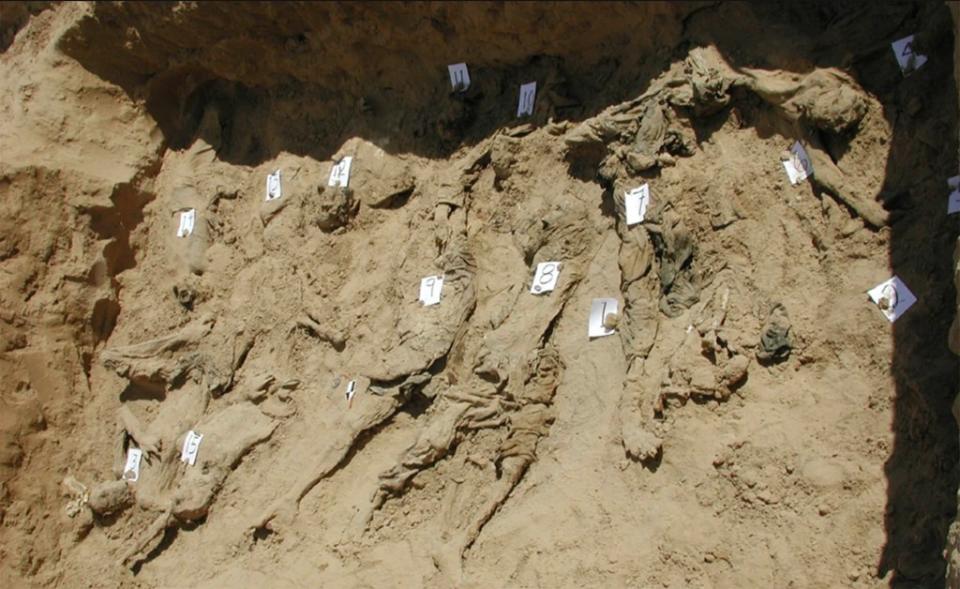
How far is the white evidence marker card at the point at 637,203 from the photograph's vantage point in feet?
15.8

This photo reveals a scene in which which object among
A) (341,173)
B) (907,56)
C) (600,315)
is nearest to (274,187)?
(341,173)

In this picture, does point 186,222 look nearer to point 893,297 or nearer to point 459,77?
point 459,77

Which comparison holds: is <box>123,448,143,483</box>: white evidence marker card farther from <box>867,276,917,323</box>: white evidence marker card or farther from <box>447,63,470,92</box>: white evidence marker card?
<box>867,276,917,323</box>: white evidence marker card

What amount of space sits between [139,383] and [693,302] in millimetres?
3915

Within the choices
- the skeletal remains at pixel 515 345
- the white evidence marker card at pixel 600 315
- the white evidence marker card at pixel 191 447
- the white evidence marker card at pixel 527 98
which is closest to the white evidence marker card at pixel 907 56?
the skeletal remains at pixel 515 345

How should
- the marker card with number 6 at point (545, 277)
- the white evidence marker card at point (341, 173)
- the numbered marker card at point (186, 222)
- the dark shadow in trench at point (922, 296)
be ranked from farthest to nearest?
the numbered marker card at point (186, 222), the white evidence marker card at point (341, 173), the marker card with number 6 at point (545, 277), the dark shadow in trench at point (922, 296)

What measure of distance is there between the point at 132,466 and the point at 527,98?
3.49 m

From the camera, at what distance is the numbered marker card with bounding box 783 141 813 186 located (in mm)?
4419

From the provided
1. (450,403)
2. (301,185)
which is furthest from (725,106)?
A: (301,185)

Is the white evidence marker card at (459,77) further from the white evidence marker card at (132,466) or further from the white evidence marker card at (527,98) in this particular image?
the white evidence marker card at (132,466)

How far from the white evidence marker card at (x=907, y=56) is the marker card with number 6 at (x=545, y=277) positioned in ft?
6.39

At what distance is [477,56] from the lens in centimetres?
581

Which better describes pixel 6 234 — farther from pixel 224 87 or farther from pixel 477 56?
pixel 477 56

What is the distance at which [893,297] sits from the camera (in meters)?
3.89
